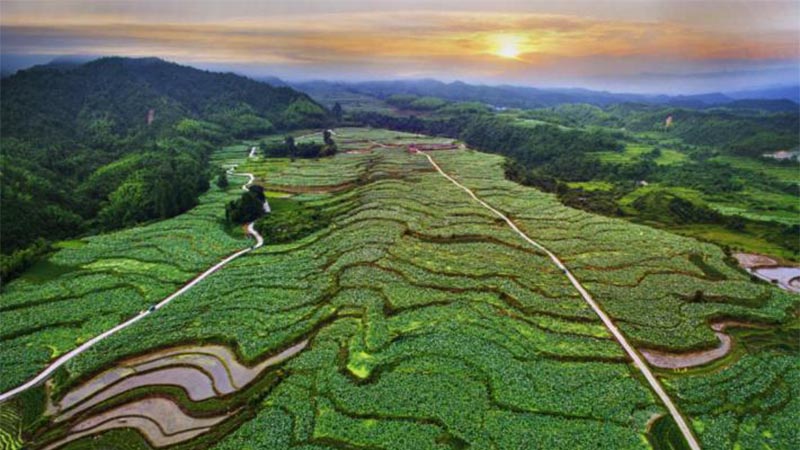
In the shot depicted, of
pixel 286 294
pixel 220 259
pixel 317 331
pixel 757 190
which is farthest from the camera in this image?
pixel 757 190

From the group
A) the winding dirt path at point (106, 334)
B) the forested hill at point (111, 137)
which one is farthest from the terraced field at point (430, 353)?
the forested hill at point (111, 137)

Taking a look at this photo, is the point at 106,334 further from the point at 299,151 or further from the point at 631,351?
the point at 299,151

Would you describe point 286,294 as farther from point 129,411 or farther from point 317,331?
point 129,411

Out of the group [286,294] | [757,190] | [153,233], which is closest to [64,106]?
[153,233]

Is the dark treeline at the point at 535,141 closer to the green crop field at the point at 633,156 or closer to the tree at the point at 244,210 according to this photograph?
the green crop field at the point at 633,156

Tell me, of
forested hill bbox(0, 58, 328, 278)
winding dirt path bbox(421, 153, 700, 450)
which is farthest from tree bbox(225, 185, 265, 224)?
winding dirt path bbox(421, 153, 700, 450)

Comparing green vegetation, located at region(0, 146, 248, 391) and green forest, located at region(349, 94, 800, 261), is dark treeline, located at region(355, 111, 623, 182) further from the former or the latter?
green vegetation, located at region(0, 146, 248, 391)

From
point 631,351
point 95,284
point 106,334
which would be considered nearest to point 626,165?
point 631,351
